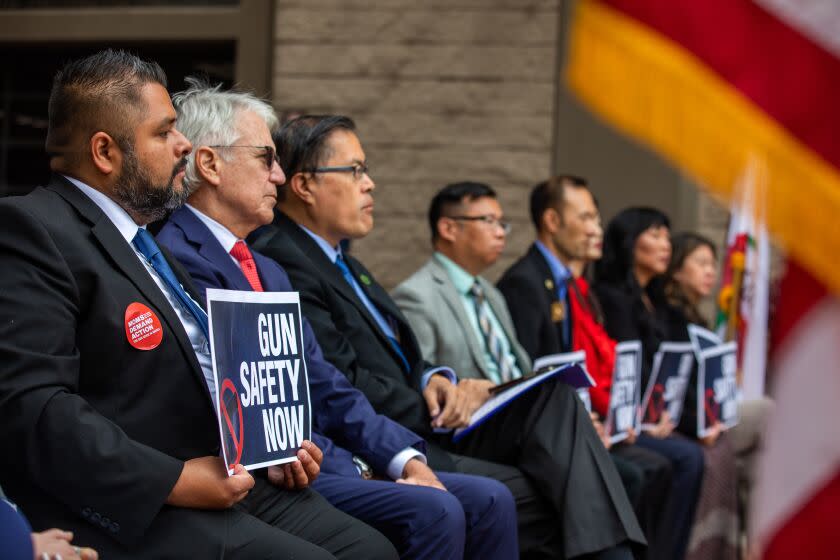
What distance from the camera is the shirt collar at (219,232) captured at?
385cm

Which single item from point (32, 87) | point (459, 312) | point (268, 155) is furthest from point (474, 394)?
point (32, 87)

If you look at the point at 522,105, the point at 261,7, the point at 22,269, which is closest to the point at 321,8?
the point at 261,7

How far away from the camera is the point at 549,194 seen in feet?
21.6

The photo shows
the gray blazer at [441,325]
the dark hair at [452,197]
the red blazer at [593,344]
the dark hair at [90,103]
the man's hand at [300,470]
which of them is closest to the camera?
the dark hair at [90,103]

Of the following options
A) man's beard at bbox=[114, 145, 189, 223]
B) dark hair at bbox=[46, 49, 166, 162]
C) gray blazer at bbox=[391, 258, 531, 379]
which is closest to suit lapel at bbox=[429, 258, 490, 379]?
gray blazer at bbox=[391, 258, 531, 379]

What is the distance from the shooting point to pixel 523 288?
607cm

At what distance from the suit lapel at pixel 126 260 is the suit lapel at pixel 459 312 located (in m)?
2.48

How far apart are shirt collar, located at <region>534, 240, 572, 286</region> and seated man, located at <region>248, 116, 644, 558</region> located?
165 cm

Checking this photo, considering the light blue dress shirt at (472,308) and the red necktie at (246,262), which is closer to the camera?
the red necktie at (246,262)

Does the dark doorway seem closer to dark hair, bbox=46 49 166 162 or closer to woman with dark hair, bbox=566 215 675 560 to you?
woman with dark hair, bbox=566 215 675 560

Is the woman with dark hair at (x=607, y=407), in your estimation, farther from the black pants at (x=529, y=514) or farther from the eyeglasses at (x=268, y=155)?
the eyeglasses at (x=268, y=155)

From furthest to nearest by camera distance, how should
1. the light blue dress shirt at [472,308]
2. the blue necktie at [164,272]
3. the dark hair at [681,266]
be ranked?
the dark hair at [681,266], the light blue dress shirt at [472,308], the blue necktie at [164,272]

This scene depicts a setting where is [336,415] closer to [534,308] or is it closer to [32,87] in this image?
[534,308]

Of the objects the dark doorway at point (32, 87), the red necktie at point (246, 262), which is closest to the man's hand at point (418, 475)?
the red necktie at point (246, 262)
